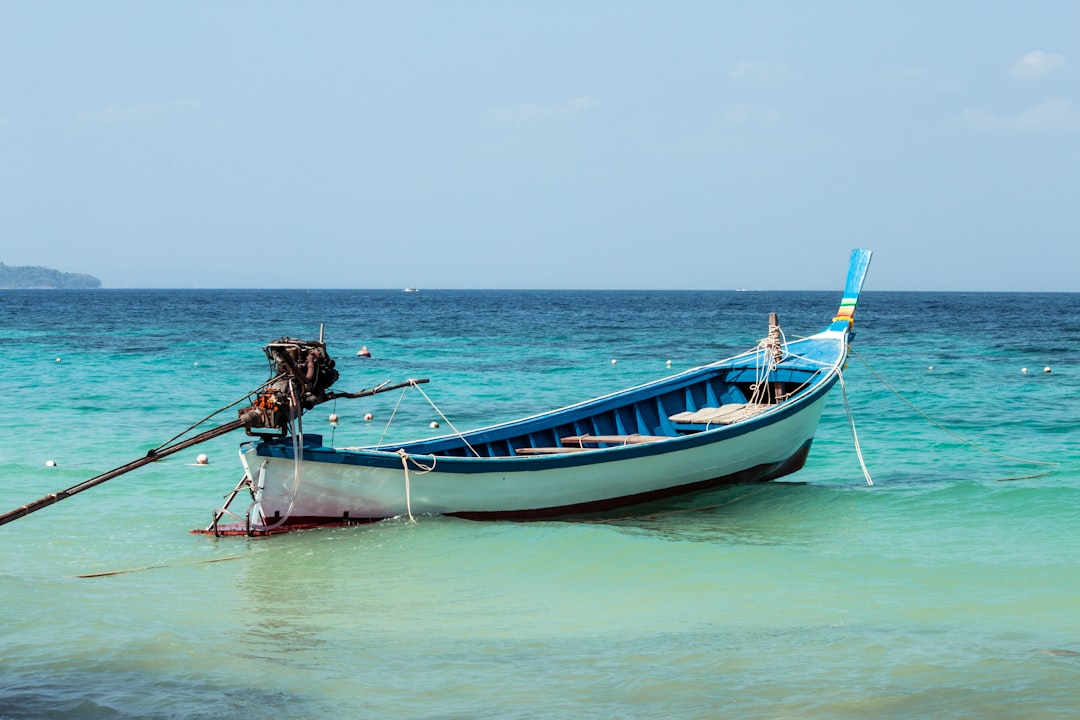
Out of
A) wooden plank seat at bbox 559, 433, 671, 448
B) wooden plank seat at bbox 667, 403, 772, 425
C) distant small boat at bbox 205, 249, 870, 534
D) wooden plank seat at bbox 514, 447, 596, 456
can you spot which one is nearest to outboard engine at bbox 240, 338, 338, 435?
distant small boat at bbox 205, 249, 870, 534

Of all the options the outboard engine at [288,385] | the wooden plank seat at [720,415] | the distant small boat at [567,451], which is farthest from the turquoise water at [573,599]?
the outboard engine at [288,385]

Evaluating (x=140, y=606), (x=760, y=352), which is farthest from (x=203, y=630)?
(x=760, y=352)

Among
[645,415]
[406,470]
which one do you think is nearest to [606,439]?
[645,415]

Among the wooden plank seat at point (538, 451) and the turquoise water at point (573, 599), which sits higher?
the wooden plank seat at point (538, 451)

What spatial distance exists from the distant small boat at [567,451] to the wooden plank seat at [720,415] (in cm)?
3

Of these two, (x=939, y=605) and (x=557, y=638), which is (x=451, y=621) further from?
(x=939, y=605)

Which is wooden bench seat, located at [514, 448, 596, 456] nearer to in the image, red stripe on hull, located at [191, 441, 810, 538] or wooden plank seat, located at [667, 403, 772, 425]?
red stripe on hull, located at [191, 441, 810, 538]

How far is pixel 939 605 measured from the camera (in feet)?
29.5

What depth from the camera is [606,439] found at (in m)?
13.2

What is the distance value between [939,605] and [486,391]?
1841 cm

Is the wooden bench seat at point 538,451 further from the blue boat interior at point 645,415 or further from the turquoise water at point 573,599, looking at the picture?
the turquoise water at point 573,599

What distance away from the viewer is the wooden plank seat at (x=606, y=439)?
509 inches

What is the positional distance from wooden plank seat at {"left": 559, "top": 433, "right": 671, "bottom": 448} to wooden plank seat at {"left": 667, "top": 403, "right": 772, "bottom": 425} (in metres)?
0.78

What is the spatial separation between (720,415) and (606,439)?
1919 millimetres
